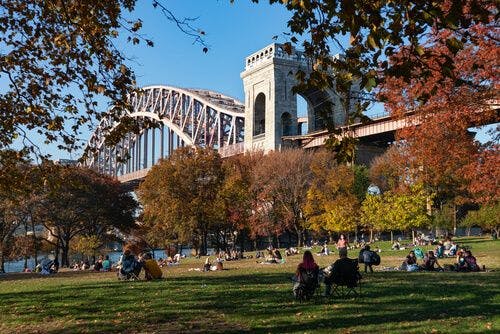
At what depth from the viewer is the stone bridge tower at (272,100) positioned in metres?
78.8

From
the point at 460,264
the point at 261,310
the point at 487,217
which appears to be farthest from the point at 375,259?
the point at 487,217

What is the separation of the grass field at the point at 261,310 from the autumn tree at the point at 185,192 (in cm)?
3875

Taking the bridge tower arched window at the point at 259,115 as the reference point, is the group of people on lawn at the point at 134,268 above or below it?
below

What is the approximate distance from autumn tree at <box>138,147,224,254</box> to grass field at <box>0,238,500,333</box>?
38.8 m

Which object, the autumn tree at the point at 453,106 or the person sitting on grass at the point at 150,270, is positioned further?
the person sitting on grass at the point at 150,270

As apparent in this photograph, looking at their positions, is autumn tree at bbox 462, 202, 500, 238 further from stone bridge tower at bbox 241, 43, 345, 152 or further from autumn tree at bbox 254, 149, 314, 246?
stone bridge tower at bbox 241, 43, 345, 152

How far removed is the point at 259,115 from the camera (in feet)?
279

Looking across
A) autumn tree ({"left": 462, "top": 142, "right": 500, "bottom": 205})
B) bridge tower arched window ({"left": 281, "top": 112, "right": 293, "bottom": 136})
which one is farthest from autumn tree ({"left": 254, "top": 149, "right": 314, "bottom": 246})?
autumn tree ({"left": 462, "top": 142, "right": 500, "bottom": 205})

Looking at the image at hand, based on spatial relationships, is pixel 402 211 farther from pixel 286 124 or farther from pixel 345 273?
pixel 345 273

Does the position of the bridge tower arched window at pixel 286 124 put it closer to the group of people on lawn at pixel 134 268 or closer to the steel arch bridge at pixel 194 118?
the steel arch bridge at pixel 194 118

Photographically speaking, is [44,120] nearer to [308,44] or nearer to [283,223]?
[308,44]

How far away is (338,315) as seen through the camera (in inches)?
372

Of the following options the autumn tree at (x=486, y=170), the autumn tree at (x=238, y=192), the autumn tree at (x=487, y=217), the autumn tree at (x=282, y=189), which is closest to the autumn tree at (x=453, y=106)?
the autumn tree at (x=486, y=170)

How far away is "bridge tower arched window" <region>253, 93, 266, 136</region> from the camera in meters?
84.6
